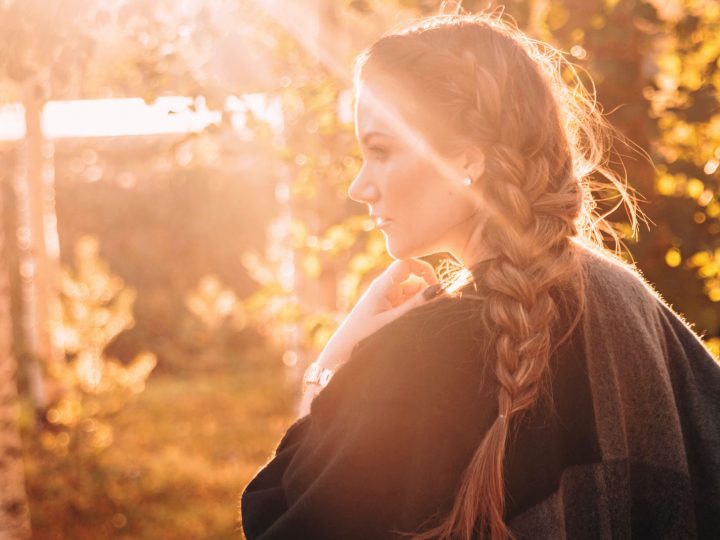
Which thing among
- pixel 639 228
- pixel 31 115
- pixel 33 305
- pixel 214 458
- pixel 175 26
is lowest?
pixel 214 458

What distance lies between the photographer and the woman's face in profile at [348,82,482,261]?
61.8 inches

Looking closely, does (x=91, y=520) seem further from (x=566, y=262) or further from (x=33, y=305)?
(x=566, y=262)

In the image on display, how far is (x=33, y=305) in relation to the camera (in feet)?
30.1

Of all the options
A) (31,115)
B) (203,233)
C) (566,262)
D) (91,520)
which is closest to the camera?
(566,262)

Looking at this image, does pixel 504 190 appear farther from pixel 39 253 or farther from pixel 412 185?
pixel 39 253

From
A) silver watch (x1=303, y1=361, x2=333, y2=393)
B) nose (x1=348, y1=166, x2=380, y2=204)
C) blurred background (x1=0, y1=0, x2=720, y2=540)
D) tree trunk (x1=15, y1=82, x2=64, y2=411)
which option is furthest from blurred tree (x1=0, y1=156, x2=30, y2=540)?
tree trunk (x1=15, y1=82, x2=64, y2=411)

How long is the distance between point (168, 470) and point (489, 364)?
6813 mm

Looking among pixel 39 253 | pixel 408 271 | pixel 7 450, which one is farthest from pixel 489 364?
pixel 39 253

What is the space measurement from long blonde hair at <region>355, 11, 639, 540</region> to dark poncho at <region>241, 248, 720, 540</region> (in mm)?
41

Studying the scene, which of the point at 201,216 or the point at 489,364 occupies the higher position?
the point at 201,216

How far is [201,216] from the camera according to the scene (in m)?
13.7

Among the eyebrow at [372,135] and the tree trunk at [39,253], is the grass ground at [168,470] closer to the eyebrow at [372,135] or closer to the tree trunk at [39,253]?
the tree trunk at [39,253]

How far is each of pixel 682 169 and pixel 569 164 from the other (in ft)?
3.52

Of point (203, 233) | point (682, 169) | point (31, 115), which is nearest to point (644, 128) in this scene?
point (682, 169)
